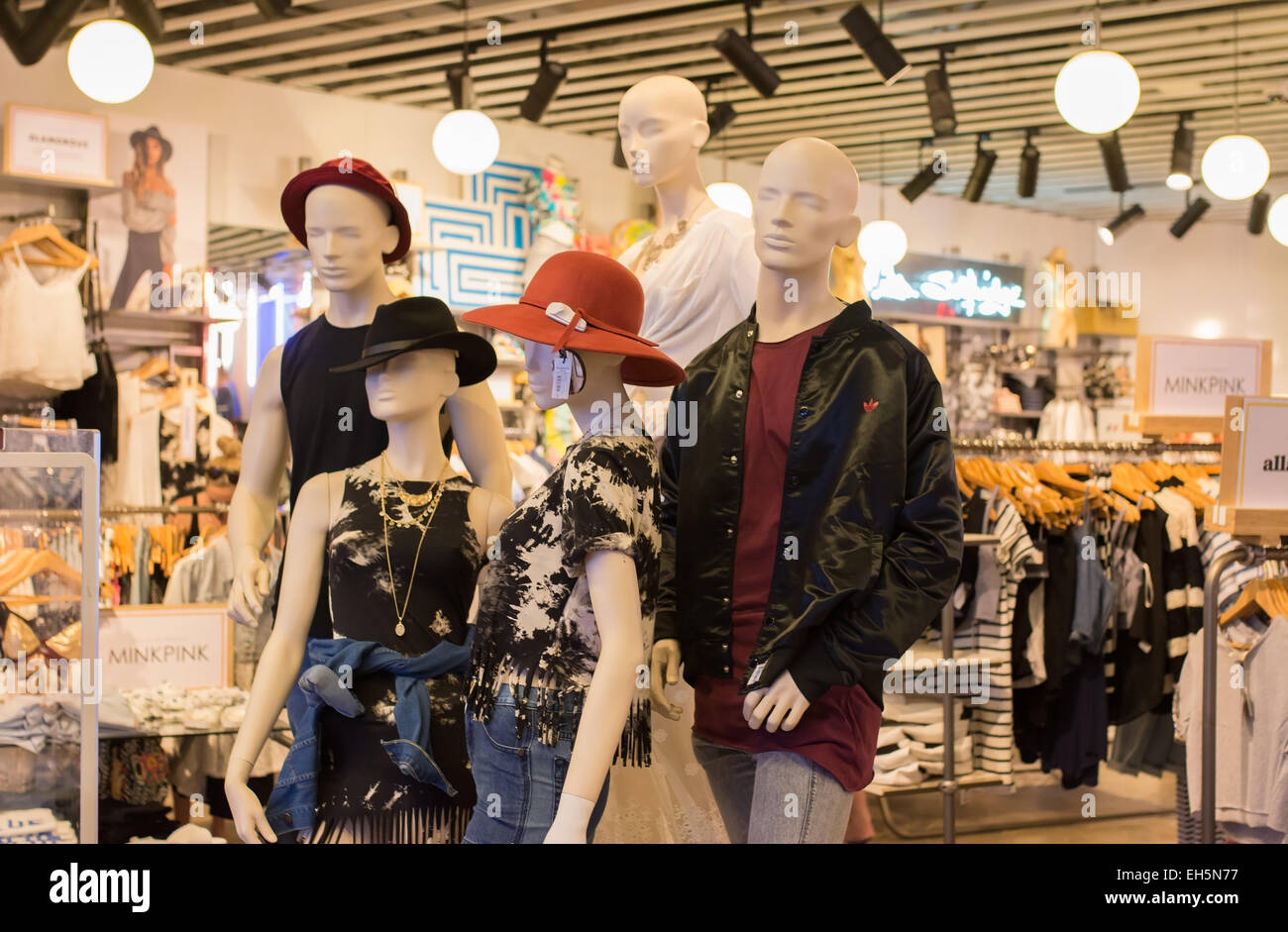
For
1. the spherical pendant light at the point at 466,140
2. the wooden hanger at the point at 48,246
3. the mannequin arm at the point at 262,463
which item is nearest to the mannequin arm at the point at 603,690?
the mannequin arm at the point at 262,463

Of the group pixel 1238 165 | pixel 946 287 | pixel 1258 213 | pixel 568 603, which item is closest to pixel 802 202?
pixel 568 603

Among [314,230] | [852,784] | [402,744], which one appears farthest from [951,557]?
[314,230]

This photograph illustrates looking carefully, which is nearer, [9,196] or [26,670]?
[26,670]

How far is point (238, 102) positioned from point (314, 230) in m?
5.51

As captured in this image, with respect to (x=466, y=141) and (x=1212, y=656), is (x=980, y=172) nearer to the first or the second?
(x=466, y=141)

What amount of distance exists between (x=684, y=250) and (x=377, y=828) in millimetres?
1369

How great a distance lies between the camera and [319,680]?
1.89 m

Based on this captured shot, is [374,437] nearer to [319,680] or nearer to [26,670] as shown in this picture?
[319,680]

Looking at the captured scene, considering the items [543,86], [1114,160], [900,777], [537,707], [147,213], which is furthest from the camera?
[1114,160]

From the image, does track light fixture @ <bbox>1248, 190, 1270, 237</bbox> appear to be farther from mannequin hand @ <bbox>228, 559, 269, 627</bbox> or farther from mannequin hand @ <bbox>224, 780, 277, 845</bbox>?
mannequin hand @ <bbox>224, 780, 277, 845</bbox>

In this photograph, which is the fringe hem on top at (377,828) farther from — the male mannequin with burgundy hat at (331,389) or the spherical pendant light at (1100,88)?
the spherical pendant light at (1100,88)

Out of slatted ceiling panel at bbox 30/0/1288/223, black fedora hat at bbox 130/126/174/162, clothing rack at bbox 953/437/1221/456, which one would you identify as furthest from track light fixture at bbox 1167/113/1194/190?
black fedora hat at bbox 130/126/174/162

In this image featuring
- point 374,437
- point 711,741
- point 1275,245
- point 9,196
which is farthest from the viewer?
point 1275,245

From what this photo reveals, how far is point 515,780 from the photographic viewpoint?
5.92 ft
